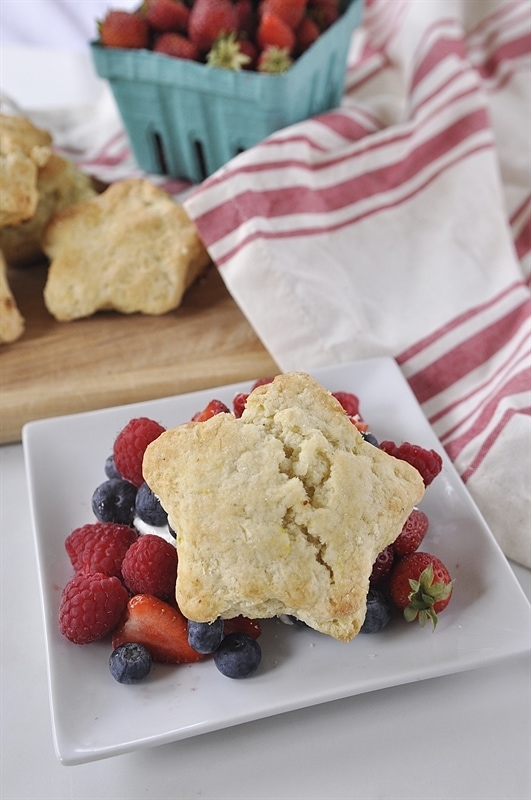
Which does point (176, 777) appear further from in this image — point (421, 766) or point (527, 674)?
point (527, 674)

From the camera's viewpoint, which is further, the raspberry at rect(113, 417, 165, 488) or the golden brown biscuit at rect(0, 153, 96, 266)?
the golden brown biscuit at rect(0, 153, 96, 266)

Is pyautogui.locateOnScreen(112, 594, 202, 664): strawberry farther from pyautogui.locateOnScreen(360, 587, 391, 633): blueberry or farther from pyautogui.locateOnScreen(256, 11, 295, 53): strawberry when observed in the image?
pyautogui.locateOnScreen(256, 11, 295, 53): strawberry

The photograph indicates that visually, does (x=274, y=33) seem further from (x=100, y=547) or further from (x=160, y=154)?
(x=100, y=547)

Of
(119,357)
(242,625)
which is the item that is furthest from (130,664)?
(119,357)

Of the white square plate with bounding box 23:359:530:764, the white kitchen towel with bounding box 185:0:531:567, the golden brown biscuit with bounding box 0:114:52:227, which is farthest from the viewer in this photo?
the golden brown biscuit with bounding box 0:114:52:227

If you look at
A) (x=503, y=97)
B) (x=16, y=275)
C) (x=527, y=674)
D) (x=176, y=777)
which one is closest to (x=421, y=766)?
(x=527, y=674)

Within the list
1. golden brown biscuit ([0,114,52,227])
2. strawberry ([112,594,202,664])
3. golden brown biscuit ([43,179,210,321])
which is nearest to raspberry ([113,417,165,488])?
strawberry ([112,594,202,664])

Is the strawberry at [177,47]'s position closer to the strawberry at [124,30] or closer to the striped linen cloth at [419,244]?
the strawberry at [124,30]
